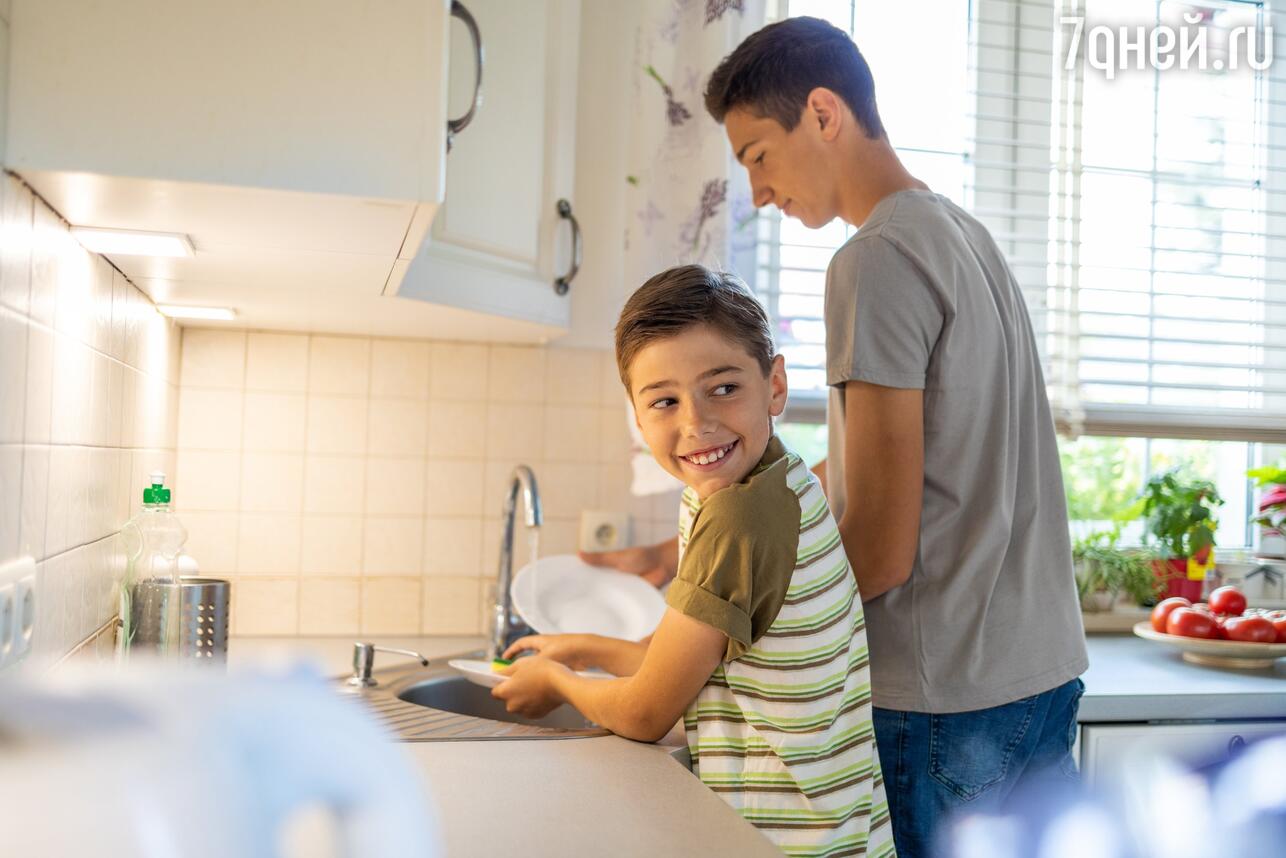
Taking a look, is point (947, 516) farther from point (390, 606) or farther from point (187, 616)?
point (390, 606)

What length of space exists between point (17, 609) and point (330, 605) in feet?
3.59

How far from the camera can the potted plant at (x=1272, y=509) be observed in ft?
7.92

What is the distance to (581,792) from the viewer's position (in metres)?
0.89

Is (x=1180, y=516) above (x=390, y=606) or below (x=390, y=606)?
above

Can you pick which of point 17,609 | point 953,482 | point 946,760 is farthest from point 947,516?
point 17,609

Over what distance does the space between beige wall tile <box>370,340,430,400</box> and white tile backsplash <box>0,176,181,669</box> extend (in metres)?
0.52

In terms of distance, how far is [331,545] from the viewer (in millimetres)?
1945

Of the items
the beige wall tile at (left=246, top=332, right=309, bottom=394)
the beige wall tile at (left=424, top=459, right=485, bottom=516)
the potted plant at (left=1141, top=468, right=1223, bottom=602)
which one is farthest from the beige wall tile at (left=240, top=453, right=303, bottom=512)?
the potted plant at (left=1141, top=468, right=1223, bottom=602)

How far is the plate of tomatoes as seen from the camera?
184 cm

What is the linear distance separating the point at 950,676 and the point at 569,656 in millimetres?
416

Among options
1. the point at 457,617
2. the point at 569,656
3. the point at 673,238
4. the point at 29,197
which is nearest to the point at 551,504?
the point at 457,617

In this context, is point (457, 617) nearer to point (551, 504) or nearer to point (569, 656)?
point (551, 504)

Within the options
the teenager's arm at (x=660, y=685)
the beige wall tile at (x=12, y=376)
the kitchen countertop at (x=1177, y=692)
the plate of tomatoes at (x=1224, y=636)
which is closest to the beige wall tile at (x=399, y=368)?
the teenager's arm at (x=660, y=685)

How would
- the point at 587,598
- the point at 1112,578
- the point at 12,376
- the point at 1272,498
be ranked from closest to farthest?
the point at 12,376, the point at 587,598, the point at 1112,578, the point at 1272,498
